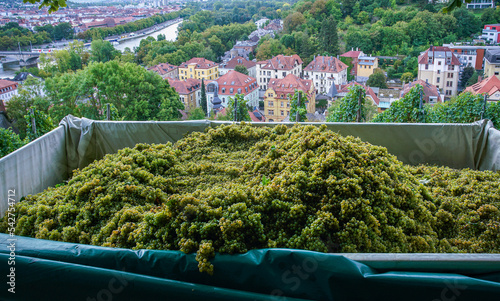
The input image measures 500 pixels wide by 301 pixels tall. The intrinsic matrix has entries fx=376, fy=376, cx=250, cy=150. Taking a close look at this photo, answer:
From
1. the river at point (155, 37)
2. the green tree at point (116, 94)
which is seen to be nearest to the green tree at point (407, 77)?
the green tree at point (116, 94)

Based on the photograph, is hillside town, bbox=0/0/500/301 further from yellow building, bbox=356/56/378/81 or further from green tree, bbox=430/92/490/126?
yellow building, bbox=356/56/378/81

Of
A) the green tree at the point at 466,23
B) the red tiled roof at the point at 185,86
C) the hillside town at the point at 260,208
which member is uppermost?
the green tree at the point at 466,23

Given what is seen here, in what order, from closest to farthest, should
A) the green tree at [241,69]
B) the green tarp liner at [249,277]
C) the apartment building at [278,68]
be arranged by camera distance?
1. the green tarp liner at [249,277]
2. the apartment building at [278,68]
3. the green tree at [241,69]

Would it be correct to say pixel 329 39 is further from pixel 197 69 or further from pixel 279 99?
pixel 279 99

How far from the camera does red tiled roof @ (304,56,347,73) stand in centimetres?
3262

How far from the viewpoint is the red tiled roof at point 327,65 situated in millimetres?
32625

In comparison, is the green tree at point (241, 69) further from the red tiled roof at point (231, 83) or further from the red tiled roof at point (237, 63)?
the red tiled roof at point (231, 83)

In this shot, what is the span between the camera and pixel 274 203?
2.23 meters

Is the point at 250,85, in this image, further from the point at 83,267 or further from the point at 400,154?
the point at 83,267

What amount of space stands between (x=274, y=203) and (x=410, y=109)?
15.2 ft

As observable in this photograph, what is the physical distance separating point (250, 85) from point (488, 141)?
25460mm

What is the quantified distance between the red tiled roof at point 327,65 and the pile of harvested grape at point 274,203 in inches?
1206

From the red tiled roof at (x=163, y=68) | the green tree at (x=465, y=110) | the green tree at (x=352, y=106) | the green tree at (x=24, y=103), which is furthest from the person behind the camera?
the red tiled roof at (x=163, y=68)

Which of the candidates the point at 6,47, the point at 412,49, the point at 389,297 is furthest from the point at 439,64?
the point at 6,47
